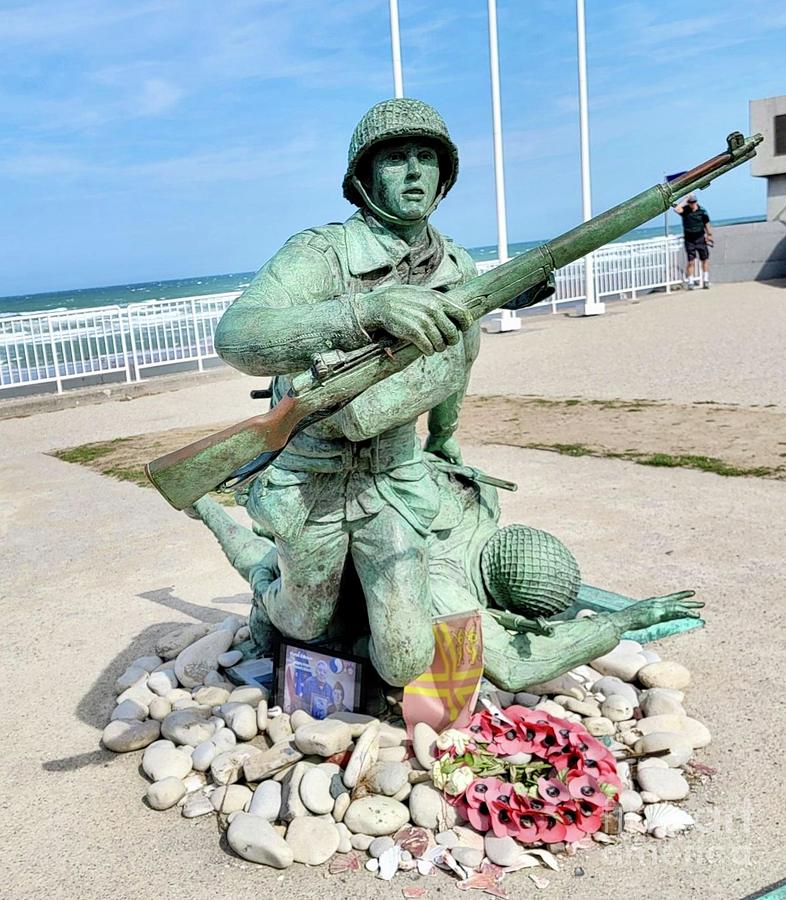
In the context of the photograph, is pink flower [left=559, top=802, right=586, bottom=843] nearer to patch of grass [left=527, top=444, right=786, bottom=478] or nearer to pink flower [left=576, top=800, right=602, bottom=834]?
pink flower [left=576, top=800, right=602, bottom=834]

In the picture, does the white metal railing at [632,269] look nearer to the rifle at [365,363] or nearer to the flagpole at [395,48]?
the flagpole at [395,48]

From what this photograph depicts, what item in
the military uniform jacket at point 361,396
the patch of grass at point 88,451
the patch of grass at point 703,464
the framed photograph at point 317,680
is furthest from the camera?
the patch of grass at point 88,451

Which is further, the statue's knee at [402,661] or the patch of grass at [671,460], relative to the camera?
the patch of grass at [671,460]

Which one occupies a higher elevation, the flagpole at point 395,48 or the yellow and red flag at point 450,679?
the flagpole at point 395,48

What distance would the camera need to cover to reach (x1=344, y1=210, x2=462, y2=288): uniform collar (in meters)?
2.75

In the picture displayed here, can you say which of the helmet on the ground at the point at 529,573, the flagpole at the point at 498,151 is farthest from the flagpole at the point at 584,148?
the helmet on the ground at the point at 529,573

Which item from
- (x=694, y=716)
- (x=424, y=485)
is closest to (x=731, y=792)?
(x=694, y=716)

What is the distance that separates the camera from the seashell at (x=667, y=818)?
2.61 m

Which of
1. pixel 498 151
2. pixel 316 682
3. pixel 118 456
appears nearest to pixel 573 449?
pixel 118 456

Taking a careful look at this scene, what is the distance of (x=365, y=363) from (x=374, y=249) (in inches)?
25.2

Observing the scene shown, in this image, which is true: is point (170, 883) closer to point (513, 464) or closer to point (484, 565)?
point (484, 565)

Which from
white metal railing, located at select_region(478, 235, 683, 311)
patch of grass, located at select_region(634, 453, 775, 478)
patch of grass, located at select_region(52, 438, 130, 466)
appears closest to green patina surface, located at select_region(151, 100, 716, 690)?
patch of grass, located at select_region(634, 453, 775, 478)

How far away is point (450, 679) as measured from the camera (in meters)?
3.00

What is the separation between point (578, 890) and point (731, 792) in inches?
26.0
